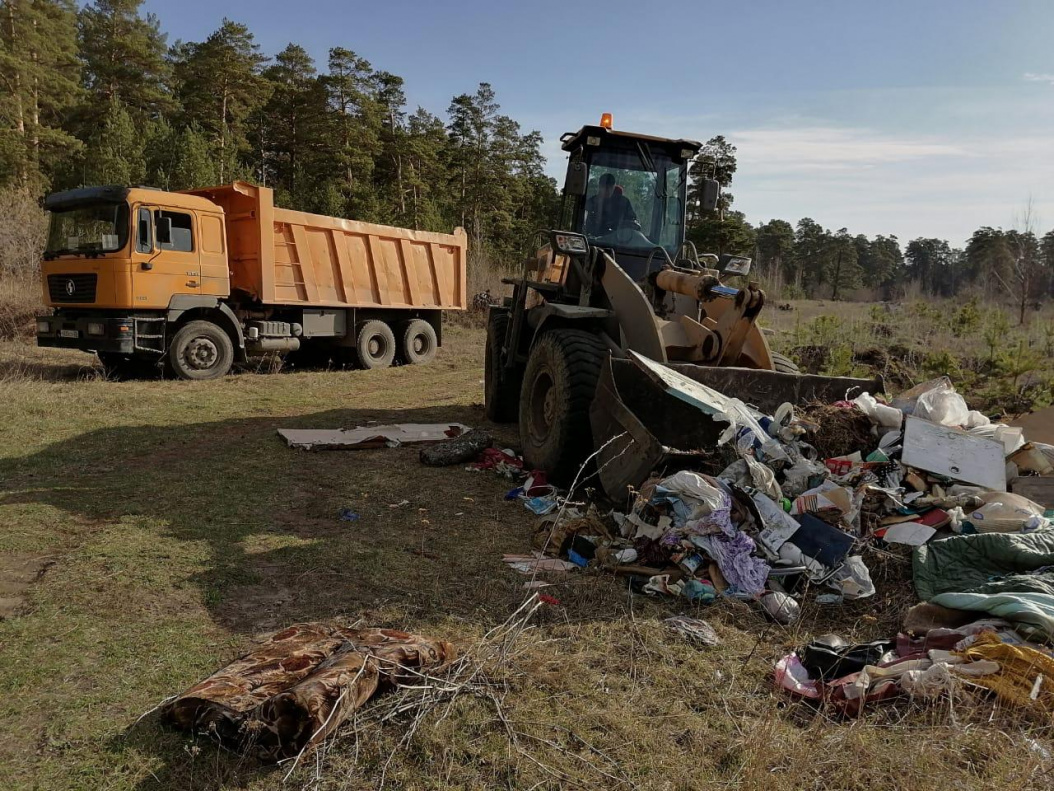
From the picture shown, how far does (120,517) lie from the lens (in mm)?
4754

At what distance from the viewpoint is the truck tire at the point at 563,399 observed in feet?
17.6

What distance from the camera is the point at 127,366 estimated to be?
11.7m

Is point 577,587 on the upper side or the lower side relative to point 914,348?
lower

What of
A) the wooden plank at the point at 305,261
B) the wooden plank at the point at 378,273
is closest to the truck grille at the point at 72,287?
the wooden plank at the point at 305,261

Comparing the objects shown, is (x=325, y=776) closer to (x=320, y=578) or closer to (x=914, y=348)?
(x=320, y=578)

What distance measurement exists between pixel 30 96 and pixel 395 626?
29574 mm

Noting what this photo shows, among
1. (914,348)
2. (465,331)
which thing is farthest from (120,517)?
(465,331)

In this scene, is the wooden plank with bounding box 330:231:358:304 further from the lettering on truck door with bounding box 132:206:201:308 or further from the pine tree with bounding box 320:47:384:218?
the pine tree with bounding box 320:47:384:218

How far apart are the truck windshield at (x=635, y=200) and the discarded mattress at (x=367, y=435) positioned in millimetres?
2525

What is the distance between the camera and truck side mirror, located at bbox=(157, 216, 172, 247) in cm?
1068

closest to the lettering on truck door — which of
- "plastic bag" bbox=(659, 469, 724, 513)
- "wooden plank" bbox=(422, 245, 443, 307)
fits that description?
"wooden plank" bbox=(422, 245, 443, 307)

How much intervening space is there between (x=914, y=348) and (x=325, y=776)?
12.6 meters

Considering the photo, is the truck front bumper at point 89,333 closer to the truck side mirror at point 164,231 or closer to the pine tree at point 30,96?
the truck side mirror at point 164,231

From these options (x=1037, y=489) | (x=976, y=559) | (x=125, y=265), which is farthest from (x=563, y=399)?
(x=125, y=265)
